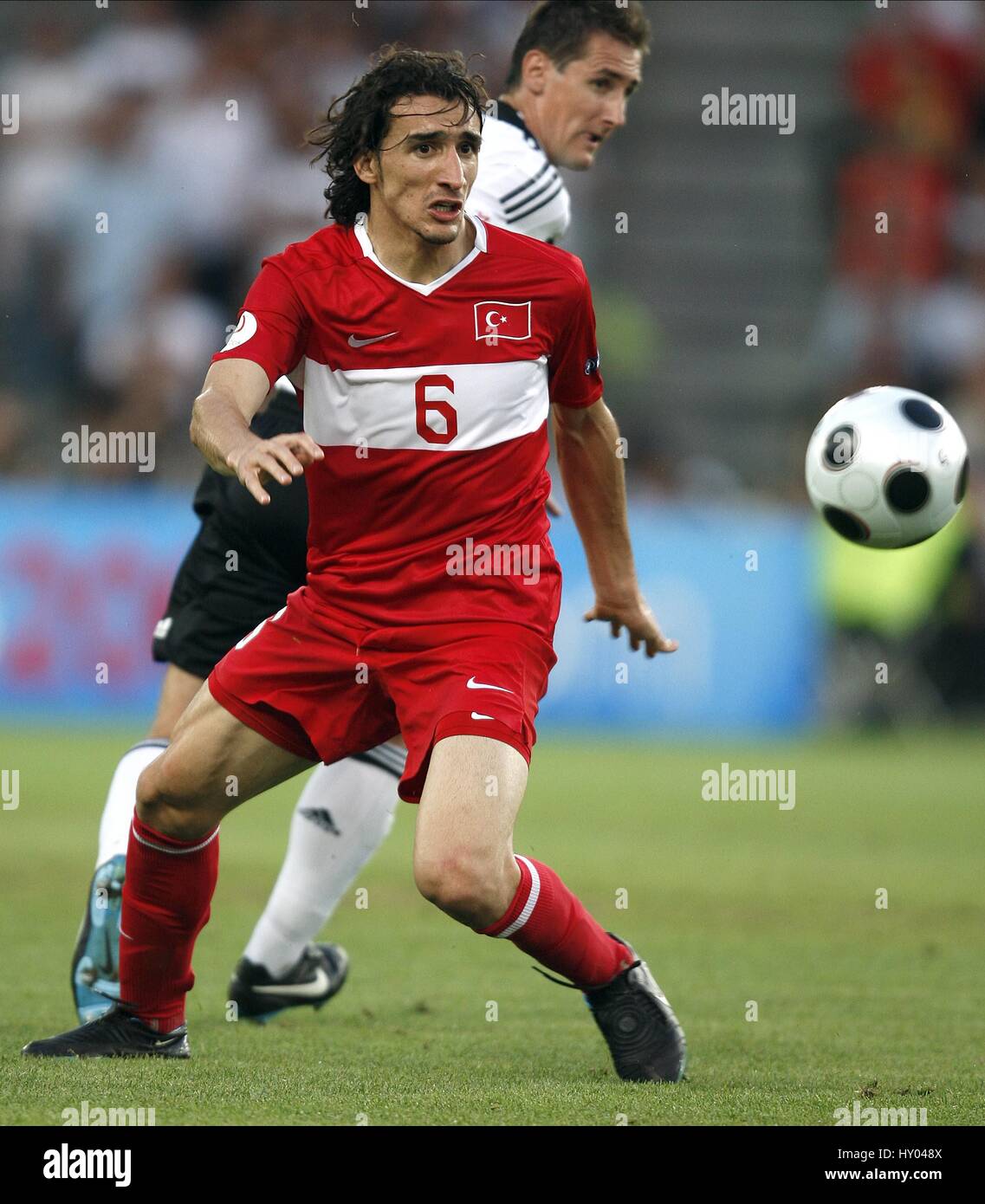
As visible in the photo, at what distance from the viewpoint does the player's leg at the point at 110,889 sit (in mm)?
4859

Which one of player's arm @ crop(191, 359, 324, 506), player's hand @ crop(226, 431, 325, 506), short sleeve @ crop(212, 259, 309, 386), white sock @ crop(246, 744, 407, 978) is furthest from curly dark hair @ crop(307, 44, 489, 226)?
white sock @ crop(246, 744, 407, 978)

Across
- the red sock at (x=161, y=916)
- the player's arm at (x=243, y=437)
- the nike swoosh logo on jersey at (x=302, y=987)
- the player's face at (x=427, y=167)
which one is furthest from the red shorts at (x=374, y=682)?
the nike swoosh logo on jersey at (x=302, y=987)

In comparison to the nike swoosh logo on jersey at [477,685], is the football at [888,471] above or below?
above

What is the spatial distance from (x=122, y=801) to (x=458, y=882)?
1.43 m

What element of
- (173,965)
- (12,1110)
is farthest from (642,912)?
(12,1110)

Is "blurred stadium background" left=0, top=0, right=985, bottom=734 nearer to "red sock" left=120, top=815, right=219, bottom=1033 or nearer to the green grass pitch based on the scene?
the green grass pitch

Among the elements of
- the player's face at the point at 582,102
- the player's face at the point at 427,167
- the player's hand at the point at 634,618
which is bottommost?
the player's hand at the point at 634,618

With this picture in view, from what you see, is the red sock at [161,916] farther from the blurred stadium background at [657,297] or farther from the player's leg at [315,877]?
the blurred stadium background at [657,297]

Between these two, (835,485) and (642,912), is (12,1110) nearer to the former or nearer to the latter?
(835,485)

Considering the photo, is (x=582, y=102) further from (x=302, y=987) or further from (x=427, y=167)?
(x=302, y=987)

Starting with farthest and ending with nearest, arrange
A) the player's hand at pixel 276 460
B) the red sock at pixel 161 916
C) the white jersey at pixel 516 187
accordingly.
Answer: the white jersey at pixel 516 187 → the red sock at pixel 161 916 → the player's hand at pixel 276 460

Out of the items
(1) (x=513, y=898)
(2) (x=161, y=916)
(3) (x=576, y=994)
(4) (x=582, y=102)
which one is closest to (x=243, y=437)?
(1) (x=513, y=898)

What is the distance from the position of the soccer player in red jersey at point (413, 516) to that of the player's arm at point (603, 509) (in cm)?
23

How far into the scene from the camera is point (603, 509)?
4734 mm
